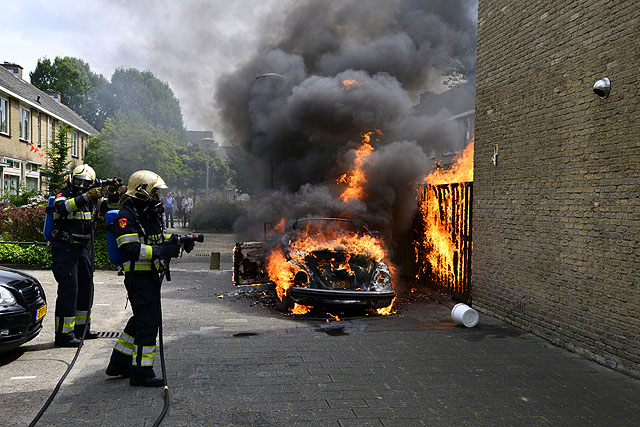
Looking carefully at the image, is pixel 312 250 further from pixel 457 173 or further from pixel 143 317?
pixel 457 173

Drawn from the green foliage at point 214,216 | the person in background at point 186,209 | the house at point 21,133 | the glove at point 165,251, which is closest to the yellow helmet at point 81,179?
the glove at point 165,251

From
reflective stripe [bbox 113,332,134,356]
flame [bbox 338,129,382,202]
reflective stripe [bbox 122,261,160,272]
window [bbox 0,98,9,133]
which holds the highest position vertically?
window [bbox 0,98,9,133]

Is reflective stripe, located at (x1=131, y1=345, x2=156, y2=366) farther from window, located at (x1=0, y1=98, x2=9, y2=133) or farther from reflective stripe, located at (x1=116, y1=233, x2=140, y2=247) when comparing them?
window, located at (x1=0, y1=98, x2=9, y2=133)

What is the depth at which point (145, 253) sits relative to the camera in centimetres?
425

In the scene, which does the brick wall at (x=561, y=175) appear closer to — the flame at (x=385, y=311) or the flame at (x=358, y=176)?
the flame at (x=385, y=311)

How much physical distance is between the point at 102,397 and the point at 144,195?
5.59 ft

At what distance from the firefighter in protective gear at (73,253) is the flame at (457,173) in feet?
21.6

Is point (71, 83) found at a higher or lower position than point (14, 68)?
higher

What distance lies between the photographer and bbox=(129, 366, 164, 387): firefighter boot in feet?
14.2

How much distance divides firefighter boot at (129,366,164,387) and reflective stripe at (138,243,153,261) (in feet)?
3.13

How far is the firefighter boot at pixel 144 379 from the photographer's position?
4.34 meters

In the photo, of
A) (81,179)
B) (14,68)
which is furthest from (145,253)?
(14,68)

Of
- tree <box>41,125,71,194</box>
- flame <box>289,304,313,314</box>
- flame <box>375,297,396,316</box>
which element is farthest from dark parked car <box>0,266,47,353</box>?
tree <box>41,125,71,194</box>

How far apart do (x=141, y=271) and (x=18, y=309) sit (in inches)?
59.6
